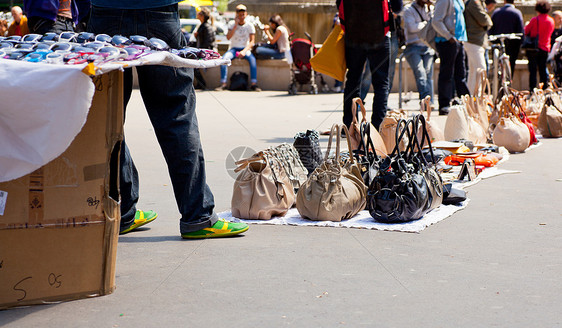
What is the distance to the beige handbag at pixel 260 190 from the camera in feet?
17.7

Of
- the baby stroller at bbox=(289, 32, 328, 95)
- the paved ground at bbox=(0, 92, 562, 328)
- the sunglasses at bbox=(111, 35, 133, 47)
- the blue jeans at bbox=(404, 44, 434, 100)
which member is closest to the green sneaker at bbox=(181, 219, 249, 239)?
the paved ground at bbox=(0, 92, 562, 328)

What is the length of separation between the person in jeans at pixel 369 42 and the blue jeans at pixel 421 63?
3.39 m

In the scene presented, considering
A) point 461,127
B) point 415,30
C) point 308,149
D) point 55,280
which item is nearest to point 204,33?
point 415,30

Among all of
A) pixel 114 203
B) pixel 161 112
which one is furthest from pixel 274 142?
pixel 114 203

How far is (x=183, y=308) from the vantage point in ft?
12.0

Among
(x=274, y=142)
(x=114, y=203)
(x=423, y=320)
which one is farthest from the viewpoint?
(x=274, y=142)

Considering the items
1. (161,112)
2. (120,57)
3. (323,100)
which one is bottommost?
(323,100)

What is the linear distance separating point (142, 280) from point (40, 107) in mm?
1157

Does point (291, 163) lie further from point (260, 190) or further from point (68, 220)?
point (68, 220)

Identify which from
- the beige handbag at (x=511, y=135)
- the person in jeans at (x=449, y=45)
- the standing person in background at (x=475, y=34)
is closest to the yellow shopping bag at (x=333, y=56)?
the beige handbag at (x=511, y=135)

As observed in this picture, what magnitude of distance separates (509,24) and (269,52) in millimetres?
4969

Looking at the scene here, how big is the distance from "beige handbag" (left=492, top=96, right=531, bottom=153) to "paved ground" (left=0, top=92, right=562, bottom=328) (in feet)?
7.49

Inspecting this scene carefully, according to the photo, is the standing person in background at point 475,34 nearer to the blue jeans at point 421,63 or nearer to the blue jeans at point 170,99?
the blue jeans at point 421,63

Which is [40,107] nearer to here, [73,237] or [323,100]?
[73,237]
